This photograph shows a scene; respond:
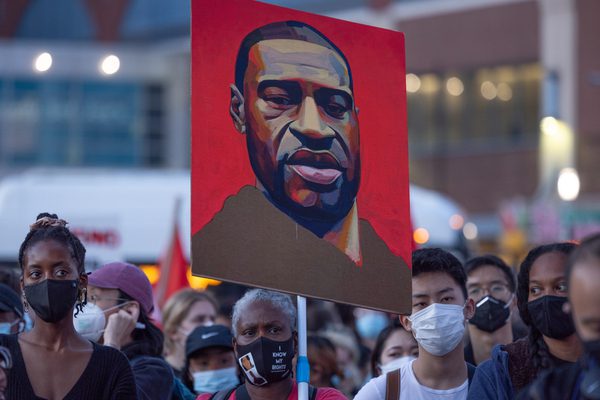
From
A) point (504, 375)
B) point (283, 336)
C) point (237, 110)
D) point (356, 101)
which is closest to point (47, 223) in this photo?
point (237, 110)

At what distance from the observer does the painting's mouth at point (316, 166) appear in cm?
510

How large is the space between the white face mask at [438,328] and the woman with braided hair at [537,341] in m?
0.30

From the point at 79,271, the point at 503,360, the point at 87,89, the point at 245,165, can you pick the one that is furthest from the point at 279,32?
the point at 87,89

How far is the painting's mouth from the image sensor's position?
5098 mm

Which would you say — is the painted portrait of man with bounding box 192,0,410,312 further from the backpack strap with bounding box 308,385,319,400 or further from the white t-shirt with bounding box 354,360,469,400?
the backpack strap with bounding box 308,385,319,400

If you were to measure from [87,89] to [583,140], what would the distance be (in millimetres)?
16357

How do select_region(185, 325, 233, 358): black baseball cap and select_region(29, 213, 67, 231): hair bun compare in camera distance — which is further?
select_region(185, 325, 233, 358): black baseball cap

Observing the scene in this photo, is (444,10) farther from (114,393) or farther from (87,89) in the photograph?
(114,393)

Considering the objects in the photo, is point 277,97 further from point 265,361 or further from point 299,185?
point 265,361

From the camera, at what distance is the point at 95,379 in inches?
180

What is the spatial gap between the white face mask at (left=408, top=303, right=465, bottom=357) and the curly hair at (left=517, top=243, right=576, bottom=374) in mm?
364

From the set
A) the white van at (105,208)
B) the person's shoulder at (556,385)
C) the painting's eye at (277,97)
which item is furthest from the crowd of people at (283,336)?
the white van at (105,208)

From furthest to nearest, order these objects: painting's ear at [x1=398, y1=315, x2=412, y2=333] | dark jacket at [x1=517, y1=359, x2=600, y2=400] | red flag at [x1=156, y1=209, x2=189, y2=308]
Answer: red flag at [x1=156, y1=209, x2=189, y2=308] → painting's ear at [x1=398, y1=315, x2=412, y2=333] → dark jacket at [x1=517, y1=359, x2=600, y2=400]

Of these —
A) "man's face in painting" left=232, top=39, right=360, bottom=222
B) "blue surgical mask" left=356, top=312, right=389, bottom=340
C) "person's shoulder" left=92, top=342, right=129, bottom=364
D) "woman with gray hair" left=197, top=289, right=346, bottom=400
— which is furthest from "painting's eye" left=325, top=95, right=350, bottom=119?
"blue surgical mask" left=356, top=312, right=389, bottom=340
